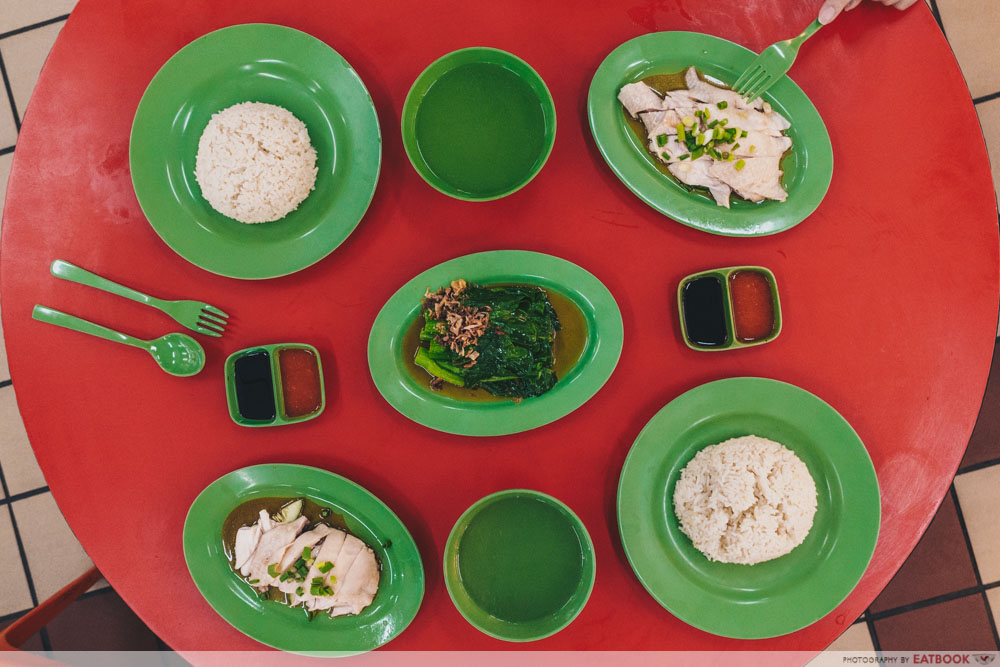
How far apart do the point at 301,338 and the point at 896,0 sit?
2573 millimetres

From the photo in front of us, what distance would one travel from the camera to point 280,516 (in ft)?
6.95

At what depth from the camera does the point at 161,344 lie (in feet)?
7.09

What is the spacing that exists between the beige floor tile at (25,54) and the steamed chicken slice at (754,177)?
3912 mm

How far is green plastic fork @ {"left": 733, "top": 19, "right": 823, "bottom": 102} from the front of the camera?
207 cm

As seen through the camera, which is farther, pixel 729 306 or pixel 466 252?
pixel 466 252

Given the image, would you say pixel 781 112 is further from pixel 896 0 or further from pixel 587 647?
pixel 587 647

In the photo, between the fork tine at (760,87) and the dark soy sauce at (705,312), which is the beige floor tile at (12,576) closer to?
the dark soy sauce at (705,312)

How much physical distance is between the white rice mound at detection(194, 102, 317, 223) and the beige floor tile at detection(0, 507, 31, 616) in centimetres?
280

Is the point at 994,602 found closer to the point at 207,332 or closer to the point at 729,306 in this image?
the point at 729,306

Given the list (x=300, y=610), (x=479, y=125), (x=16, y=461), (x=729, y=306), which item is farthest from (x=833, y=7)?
(x=16, y=461)

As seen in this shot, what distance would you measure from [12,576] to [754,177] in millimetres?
4495

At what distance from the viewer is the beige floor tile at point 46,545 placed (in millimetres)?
3365

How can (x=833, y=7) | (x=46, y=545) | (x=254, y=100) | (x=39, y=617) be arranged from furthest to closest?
1. (x=46, y=545)
2. (x=39, y=617)
3. (x=254, y=100)
4. (x=833, y=7)

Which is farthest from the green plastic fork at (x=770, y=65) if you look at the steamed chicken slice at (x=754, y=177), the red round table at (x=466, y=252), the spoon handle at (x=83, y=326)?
the spoon handle at (x=83, y=326)
